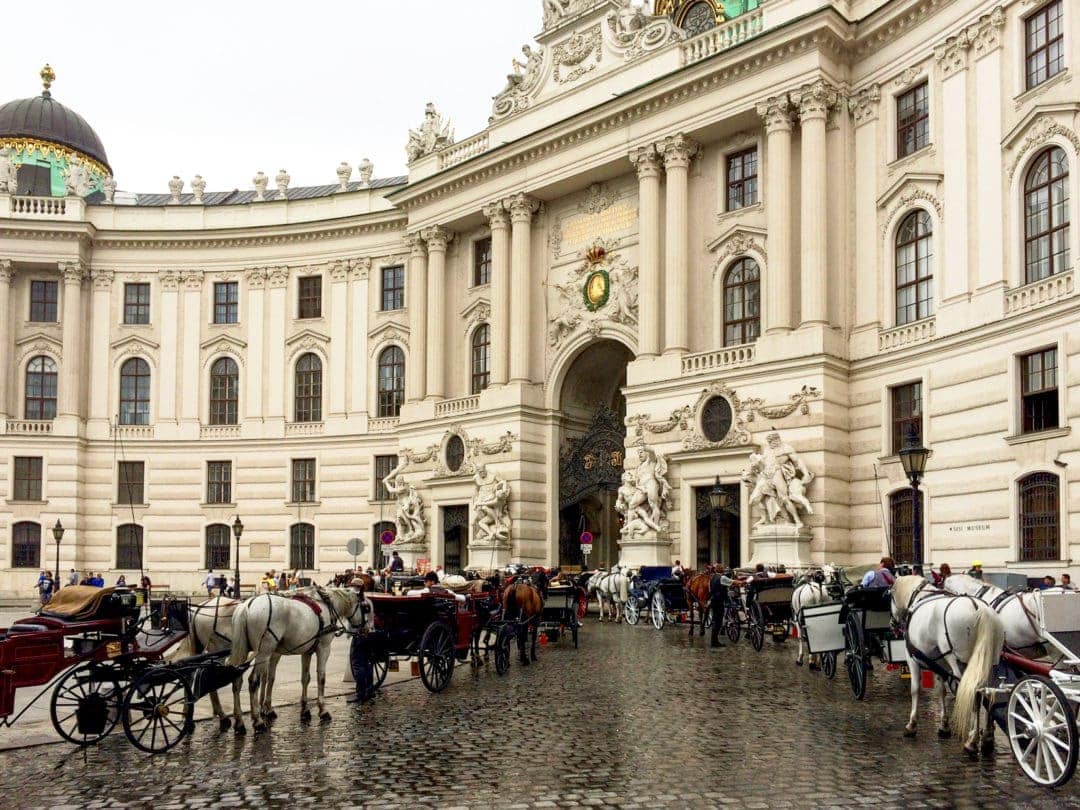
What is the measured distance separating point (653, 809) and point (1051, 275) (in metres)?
22.6

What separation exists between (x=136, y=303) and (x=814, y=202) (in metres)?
34.3

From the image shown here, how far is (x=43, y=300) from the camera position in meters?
54.6

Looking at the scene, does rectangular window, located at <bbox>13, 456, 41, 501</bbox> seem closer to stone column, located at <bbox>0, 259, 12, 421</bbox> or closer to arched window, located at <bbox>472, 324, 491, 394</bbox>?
stone column, located at <bbox>0, 259, 12, 421</bbox>

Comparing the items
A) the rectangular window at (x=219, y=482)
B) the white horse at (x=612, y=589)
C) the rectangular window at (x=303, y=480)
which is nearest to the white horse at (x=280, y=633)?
the white horse at (x=612, y=589)

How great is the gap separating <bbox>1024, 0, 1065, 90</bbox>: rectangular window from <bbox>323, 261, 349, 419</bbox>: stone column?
104 ft

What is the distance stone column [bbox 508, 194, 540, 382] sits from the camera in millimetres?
43531

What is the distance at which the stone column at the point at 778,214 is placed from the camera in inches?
1382

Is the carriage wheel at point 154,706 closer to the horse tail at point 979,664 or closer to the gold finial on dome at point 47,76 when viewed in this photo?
the horse tail at point 979,664

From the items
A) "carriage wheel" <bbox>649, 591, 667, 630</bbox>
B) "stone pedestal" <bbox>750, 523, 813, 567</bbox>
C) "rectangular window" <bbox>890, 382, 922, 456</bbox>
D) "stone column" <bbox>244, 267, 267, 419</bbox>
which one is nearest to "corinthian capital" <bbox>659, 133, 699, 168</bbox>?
"rectangular window" <bbox>890, 382, 922, 456</bbox>

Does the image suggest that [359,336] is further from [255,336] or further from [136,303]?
[136,303]

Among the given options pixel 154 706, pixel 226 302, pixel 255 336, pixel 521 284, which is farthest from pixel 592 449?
pixel 154 706

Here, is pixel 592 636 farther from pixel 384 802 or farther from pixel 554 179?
pixel 554 179

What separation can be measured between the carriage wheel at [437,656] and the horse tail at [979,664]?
7932mm

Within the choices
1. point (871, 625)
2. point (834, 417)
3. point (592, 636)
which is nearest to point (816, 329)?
point (834, 417)
